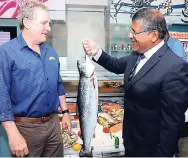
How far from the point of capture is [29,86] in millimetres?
1950

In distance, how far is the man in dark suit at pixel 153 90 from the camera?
176 cm

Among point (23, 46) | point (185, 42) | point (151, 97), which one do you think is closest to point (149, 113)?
point (151, 97)

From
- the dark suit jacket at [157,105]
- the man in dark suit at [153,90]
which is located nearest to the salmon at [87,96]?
the man in dark suit at [153,90]

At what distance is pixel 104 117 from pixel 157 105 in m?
1.30

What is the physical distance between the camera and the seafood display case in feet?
8.16

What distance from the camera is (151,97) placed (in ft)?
6.09

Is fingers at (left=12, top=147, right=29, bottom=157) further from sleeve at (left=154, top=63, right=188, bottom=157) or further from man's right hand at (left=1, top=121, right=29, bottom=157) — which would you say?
sleeve at (left=154, top=63, right=188, bottom=157)

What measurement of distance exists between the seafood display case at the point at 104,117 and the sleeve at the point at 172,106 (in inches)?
28.9

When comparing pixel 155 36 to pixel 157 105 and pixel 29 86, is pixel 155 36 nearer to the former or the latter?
pixel 157 105

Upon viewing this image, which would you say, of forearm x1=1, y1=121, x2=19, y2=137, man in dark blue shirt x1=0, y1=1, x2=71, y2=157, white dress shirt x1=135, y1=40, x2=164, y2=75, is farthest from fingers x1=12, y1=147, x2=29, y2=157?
white dress shirt x1=135, y1=40, x2=164, y2=75

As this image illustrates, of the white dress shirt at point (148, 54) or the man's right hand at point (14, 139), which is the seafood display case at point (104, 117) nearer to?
the man's right hand at point (14, 139)

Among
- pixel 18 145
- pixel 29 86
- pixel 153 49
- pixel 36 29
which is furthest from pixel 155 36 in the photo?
pixel 18 145

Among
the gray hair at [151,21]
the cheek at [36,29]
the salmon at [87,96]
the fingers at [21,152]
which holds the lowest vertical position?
the fingers at [21,152]

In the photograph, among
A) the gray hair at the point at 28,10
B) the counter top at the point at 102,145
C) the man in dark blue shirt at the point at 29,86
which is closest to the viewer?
the man in dark blue shirt at the point at 29,86
